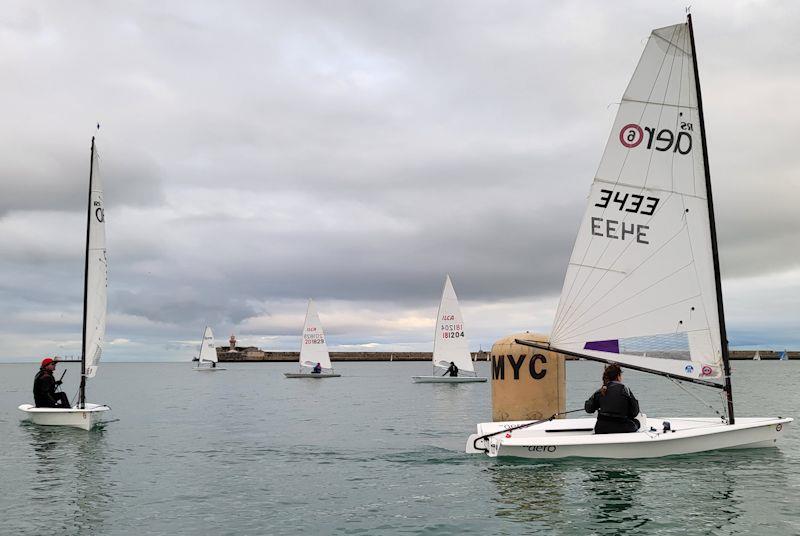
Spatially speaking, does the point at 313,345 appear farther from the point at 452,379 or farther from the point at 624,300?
the point at 624,300

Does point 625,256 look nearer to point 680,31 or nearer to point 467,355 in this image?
point 680,31

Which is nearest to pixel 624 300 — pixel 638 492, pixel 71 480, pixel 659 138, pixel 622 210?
pixel 622 210

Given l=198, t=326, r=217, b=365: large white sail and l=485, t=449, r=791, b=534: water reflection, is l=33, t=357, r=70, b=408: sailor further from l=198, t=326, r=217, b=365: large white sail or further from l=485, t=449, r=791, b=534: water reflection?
l=198, t=326, r=217, b=365: large white sail

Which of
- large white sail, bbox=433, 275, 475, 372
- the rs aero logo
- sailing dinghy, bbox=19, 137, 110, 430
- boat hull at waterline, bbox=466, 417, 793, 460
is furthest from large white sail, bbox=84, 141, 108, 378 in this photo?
large white sail, bbox=433, 275, 475, 372

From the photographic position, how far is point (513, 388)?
18.4 metres

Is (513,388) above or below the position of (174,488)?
above

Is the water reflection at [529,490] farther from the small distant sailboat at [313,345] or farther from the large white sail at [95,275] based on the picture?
the small distant sailboat at [313,345]

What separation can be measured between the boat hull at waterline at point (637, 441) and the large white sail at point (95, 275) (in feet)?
55.1

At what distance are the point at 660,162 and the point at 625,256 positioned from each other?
2.30 m

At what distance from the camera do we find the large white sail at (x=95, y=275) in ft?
87.5

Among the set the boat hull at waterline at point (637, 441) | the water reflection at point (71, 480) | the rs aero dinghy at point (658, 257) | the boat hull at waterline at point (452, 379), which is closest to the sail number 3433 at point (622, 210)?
the rs aero dinghy at point (658, 257)

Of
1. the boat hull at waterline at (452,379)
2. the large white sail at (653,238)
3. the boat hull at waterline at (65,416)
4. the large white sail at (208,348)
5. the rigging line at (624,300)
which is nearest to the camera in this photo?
the large white sail at (653,238)

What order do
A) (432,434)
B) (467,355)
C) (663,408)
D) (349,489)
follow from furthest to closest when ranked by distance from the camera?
(467,355) → (663,408) → (432,434) → (349,489)

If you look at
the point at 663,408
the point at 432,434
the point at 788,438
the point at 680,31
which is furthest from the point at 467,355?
the point at 680,31
